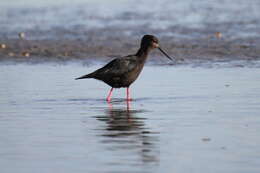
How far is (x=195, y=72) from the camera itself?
49.6 ft

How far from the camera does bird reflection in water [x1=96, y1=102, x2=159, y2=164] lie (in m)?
7.80

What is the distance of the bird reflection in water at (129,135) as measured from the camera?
7.80 m

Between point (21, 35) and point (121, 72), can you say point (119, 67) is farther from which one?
point (21, 35)

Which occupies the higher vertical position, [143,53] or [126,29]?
[143,53]

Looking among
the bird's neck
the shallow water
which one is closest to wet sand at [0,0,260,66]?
the shallow water

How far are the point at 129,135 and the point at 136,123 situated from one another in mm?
915

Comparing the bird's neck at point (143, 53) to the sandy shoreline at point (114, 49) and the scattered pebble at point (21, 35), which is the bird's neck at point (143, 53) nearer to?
the sandy shoreline at point (114, 49)

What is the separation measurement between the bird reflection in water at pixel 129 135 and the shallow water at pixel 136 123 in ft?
0.03

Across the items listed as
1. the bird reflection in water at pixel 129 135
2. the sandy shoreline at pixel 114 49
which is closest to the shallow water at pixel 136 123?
the bird reflection in water at pixel 129 135

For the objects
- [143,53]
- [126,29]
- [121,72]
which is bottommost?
[126,29]

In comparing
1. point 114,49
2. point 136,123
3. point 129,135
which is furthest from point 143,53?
point 114,49

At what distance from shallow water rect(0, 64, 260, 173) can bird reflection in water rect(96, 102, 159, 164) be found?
0.4 inches

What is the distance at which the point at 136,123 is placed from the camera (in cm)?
976

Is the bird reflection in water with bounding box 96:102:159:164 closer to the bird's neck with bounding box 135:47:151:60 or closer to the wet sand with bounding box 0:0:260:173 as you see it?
the wet sand with bounding box 0:0:260:173
